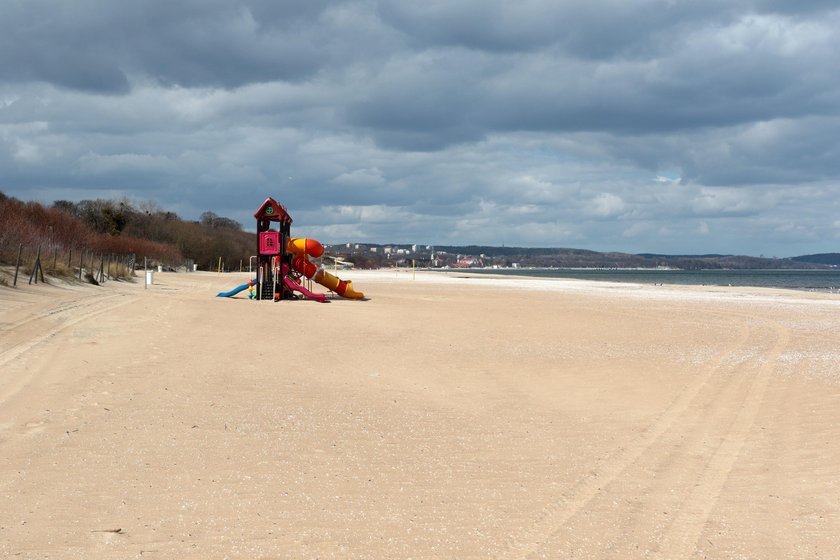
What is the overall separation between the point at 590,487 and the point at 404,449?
1807 mm

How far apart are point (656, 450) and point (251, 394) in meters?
4.78

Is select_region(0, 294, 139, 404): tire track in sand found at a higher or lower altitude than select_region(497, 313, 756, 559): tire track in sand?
higher

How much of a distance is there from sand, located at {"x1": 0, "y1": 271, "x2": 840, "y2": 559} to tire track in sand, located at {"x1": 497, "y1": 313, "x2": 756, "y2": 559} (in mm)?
24

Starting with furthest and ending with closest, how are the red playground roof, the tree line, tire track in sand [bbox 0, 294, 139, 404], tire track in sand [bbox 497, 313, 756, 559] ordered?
the tree line < the red playground roof < tire track in sand [bbox 0, 294, 139, 404] < tire track in sand [bbox 497, 313, 756, 559]

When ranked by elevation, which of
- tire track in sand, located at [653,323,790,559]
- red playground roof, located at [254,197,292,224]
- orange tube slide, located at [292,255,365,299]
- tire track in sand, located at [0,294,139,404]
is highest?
red playground roof, located at [254,197,292,224]

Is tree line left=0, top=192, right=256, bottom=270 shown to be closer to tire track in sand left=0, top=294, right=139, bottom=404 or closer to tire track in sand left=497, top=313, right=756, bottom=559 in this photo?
tire track in sand left=0, top=294, right=139, bottom=404

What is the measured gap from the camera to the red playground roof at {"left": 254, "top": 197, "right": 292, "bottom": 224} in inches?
1044

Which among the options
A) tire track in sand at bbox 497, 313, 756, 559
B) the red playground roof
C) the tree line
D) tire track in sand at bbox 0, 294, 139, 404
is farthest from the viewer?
the tree line

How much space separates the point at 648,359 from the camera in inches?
522

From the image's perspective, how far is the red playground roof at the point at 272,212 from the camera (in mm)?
26516

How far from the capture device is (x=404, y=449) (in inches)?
265

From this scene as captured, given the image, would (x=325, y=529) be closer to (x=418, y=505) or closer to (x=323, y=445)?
(x=418, y=505)

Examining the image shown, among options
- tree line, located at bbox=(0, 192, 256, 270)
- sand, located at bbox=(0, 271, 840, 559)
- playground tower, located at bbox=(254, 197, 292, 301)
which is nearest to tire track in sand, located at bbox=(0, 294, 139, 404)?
sand, located at bbox=(0, 271, 840, 559)

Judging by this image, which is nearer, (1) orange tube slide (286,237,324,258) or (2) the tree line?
(1) orange tube slide (286,237,324,258)
